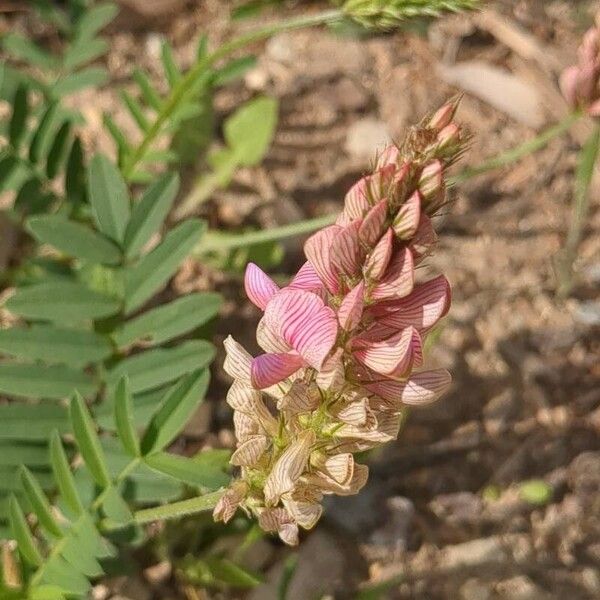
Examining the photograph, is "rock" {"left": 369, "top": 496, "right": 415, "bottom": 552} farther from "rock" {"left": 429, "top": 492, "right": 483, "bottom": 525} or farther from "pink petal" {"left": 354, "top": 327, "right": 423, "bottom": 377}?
"pink petal" {"left": 354, "top": 327, "right": 423, "bottom": 377}

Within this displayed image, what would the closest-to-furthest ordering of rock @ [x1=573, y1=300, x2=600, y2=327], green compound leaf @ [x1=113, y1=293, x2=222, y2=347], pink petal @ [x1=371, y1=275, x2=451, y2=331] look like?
pink petal @ [x1=371, y1=275, x2=451, y2=331]
green compound leaf @ [x1=113, y1=293, x2=222, y2=347]
rock @ [x1=573, y1=300, x2=600, y2=327]

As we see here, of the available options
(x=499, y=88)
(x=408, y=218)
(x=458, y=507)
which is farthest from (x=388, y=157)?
(x=499, y=88)

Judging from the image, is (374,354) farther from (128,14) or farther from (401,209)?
(128,14)

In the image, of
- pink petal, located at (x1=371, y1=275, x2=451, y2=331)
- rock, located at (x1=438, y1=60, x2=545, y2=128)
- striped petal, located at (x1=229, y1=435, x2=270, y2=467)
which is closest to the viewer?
pink petal, located at (x1=371, y1=275, x2=451, y2=331)

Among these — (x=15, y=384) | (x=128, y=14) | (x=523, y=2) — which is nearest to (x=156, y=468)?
(x=15, y=384)

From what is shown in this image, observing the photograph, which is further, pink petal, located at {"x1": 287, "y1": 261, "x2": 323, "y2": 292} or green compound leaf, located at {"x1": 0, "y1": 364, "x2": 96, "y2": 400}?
green compound leaf, located at {"x1": 0, "y1": 364, "x2": 96, "y2": 400}

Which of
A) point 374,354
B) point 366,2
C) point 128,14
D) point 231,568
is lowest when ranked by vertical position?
point 231,568

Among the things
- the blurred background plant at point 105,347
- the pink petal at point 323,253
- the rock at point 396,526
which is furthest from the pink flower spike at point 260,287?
the rock at point 396,526

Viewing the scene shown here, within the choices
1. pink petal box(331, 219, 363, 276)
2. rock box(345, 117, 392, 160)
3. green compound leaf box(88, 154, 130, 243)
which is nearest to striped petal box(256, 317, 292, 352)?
pink petal box(331, 219, 363, 276)
